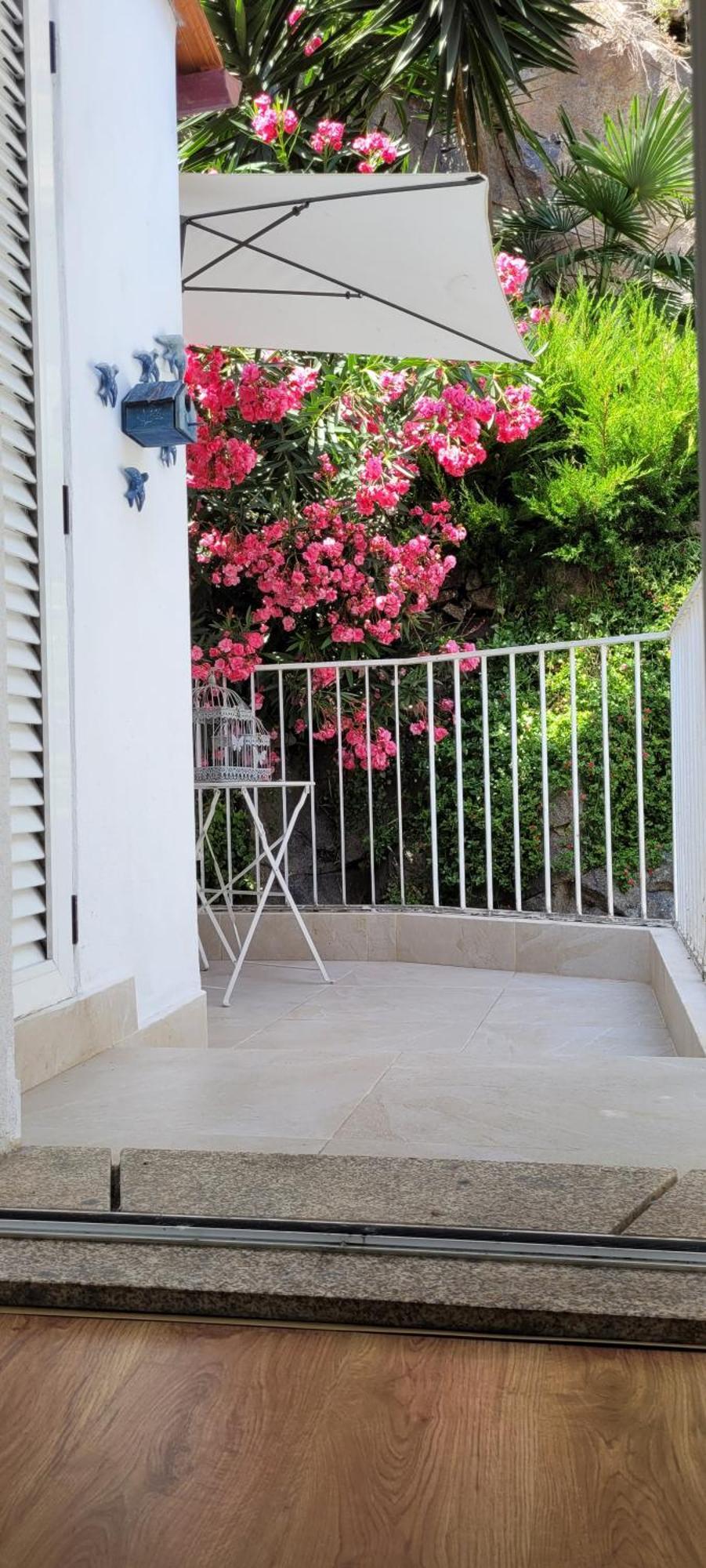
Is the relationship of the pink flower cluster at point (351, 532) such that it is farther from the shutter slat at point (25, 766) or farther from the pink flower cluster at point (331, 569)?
the shutter slat at point (25, 766)

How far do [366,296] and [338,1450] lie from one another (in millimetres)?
4026

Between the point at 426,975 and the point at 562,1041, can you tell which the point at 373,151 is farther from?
the point at 562,1041

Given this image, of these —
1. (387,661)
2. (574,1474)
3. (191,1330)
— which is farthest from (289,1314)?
(387,661)

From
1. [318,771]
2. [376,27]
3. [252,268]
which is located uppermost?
[376,27]

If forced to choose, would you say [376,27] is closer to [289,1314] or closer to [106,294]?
[106,294]

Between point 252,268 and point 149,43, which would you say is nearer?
point 149,43

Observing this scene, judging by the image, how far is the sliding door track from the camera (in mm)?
1354

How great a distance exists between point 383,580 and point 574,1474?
18.6 ft

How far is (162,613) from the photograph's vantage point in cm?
318

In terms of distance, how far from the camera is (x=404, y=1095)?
2184 mm

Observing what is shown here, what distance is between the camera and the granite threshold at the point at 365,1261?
4.09 feet

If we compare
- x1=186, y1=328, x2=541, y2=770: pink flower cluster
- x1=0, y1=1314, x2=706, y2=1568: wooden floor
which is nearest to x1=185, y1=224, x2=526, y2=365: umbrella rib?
x1=186, y1=328, x2=541, y2=770: pink flower cluster

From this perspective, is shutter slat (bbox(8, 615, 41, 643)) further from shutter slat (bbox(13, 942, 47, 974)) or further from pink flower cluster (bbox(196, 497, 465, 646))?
pink flower cluster (bbox(196, 497, 465, 646))

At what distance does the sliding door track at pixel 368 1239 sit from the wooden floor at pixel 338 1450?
0.14m
